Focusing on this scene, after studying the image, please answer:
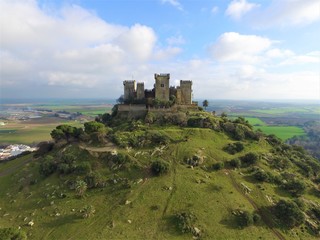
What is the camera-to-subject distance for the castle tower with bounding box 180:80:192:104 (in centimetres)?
9431

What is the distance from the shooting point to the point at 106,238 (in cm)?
4478

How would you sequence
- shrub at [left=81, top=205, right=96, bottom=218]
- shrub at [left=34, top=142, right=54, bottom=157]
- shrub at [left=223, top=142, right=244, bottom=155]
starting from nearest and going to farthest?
shrub at [left=81, top=205, right=96, bottom=218] → shrub at [left=223, top=142, right=244, bottom=155] → shrub at [left=34, top=142, right=54, bottom=157]

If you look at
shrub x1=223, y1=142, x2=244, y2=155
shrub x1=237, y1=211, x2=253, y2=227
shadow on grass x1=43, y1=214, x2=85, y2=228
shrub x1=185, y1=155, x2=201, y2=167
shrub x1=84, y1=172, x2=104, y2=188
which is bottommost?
shadow on grass x1=43, y1=214, x2=85, y2=228

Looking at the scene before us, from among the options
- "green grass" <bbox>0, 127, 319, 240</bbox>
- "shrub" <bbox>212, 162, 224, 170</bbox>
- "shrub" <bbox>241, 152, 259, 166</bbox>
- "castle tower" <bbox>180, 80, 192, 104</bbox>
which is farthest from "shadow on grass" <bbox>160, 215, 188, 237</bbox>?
"castle tower" <bbox>180, 80, 192, 104</bbox>

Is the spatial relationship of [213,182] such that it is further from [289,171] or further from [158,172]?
[289,171]

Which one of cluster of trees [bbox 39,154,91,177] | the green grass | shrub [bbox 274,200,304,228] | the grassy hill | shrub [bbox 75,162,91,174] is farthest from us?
cluster of trees [bbox 39,154,91,177]

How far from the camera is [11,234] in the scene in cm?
4256

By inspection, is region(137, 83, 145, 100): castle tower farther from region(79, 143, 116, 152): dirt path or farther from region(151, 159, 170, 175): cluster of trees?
region(151, 159, 170, 175): cluster of trees

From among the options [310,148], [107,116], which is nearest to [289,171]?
[107,116]

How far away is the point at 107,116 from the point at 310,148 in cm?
16617

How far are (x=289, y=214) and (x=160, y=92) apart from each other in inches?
2251

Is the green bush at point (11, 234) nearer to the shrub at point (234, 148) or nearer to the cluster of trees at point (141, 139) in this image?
the cluster of trees at point (141, 139)

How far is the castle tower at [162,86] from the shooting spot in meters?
91.6

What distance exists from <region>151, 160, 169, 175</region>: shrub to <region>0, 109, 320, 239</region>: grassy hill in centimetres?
24
